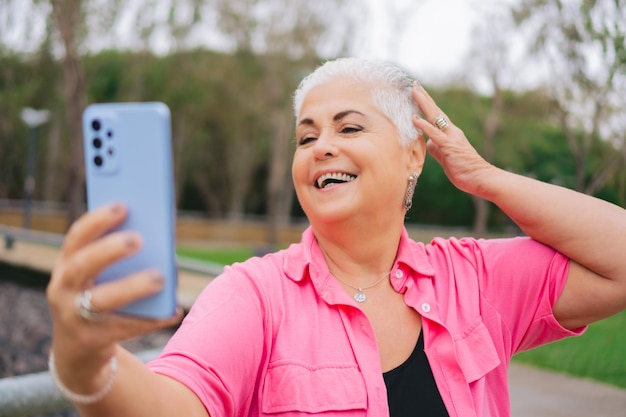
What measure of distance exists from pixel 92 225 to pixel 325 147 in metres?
1.01

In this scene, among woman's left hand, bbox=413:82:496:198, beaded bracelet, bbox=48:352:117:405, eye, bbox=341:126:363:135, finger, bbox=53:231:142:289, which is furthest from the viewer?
woman's left hand, bbox=413:82:496:198

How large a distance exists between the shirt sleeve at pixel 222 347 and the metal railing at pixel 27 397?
568 millimetres

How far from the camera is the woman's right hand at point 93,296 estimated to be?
0.95 m

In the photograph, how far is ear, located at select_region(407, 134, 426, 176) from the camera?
2.06m

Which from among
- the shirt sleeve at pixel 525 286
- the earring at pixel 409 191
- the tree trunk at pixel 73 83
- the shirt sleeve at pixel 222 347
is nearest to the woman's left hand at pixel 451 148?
the earring at pixel 409 191

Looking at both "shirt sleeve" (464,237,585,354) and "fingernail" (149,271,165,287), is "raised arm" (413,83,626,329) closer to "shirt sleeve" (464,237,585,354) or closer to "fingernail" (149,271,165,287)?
"shirt sleeve" (464,237,585,354)

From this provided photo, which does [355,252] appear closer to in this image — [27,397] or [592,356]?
[27,397]

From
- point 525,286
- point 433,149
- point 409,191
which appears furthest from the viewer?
point 433,149

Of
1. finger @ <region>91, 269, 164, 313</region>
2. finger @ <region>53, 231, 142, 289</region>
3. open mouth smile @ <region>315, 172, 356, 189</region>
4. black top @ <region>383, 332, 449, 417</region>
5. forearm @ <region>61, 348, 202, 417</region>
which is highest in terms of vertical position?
finger @ <region>53, 231, 142, 289</region>

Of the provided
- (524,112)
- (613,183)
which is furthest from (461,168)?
(524,112)

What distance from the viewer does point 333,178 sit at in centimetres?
189

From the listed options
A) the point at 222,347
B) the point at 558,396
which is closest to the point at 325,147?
the point at 222,347

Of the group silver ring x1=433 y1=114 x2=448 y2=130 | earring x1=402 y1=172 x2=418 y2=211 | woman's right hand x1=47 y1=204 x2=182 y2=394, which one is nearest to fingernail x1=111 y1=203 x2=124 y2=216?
woman's right hand x1=47 y1=204 x2=182 y2=394

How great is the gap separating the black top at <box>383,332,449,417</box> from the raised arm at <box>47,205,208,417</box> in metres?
0.74
